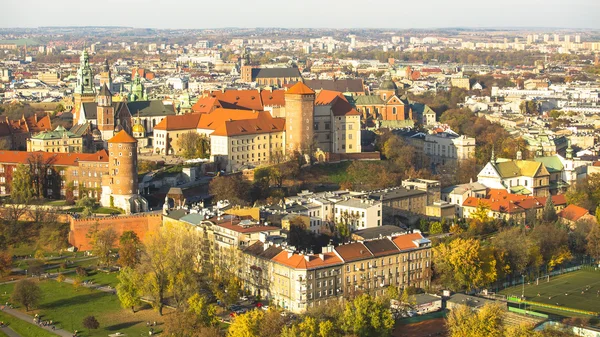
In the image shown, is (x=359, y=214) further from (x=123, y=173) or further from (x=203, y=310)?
(x=203, y=310)

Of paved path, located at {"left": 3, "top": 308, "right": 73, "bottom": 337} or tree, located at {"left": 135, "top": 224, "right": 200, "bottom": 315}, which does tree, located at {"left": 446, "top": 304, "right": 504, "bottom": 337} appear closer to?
tree, located at {"left": 135, "top": 224, "right": 200, "bottom": 315}

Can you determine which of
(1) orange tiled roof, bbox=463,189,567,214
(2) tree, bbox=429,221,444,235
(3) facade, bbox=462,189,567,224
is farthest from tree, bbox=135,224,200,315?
(1) orange tiled roof, bbox=463,189,567,214

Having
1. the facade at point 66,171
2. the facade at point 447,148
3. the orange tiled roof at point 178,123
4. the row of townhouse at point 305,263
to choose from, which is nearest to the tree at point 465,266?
the row of townhouse at point 305,263

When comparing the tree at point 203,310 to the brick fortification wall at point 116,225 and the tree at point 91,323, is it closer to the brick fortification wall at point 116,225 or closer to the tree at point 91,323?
the tree at point 91,323

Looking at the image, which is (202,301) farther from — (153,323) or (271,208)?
(271,208)

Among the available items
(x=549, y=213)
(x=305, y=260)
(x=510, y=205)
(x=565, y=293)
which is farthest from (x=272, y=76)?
(x=305, y=260)
